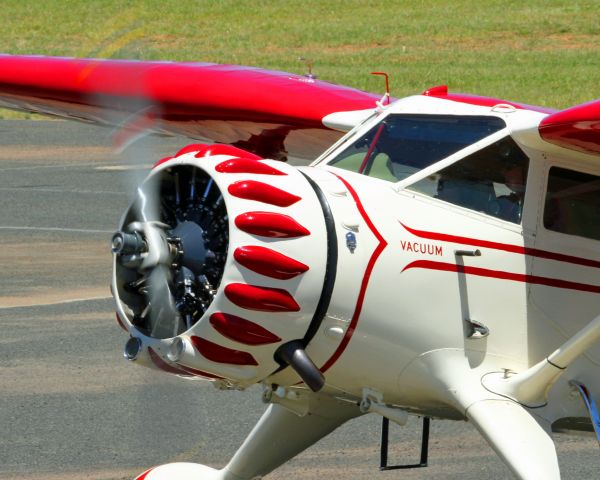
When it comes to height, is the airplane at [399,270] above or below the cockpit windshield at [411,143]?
below

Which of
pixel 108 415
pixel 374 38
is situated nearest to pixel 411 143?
pixel 108 415

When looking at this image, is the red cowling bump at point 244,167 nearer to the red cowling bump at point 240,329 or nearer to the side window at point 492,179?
the red cowling bump at point 240,329

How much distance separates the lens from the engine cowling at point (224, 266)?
18.9 feet

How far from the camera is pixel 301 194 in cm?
589

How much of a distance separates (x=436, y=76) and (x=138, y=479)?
24736mm

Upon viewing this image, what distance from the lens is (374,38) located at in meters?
38.9

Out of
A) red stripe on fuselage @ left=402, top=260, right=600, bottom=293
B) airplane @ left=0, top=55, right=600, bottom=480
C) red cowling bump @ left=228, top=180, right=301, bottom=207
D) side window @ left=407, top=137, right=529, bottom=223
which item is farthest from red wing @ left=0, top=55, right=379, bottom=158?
red cowling bump @ left=228, top=180, right=301, bottom=207

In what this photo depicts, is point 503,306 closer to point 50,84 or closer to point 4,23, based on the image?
point 50,84

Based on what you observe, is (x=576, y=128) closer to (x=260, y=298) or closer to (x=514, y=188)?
(x=514, y=188)

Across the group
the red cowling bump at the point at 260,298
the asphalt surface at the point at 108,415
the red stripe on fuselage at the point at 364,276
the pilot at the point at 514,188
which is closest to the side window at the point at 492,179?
the pilot at the point at 514,188

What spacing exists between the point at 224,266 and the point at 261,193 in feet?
1.12

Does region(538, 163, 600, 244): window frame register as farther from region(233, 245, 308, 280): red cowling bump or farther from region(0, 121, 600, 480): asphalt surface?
region(0, 121, 600, 480): asphalt surface

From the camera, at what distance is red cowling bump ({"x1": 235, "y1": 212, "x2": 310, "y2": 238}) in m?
5.71

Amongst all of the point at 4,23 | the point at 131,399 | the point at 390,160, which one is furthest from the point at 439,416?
the point at 4,23
